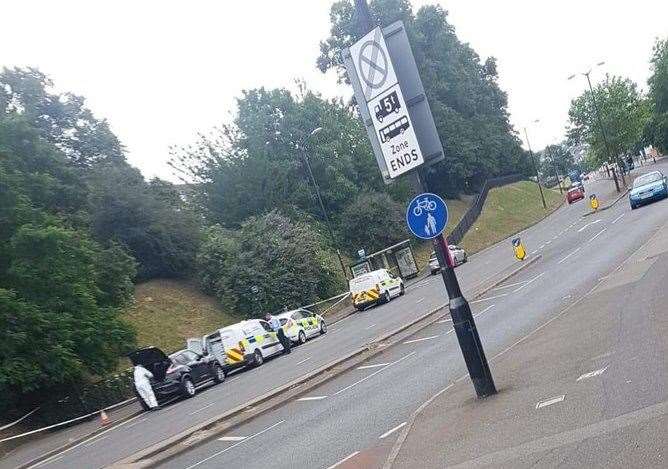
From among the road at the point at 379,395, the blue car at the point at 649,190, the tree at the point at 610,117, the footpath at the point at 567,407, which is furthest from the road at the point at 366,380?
the tree at the point at 610,117

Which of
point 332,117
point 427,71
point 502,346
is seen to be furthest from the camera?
point 427,71

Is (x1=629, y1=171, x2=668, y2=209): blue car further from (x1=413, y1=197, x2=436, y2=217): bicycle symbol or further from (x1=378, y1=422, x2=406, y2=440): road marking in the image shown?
(x1=378, y1=422, x2=406, y2=440): road marking

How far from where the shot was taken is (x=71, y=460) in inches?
Result: 562

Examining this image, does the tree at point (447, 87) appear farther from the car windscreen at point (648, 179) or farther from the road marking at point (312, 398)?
the road marking at point (312, 398)

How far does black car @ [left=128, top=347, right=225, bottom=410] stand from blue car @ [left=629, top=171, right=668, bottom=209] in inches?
961

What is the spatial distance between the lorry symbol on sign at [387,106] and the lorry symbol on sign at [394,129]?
5.2 inches

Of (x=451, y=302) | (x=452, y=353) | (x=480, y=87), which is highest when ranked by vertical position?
(x=480, y=87)

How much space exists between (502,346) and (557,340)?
1664mm

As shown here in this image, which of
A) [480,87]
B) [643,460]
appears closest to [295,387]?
[643,460]

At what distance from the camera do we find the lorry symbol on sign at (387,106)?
855cm

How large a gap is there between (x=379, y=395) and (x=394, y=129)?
15.7ft

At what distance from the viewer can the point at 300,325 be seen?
27438 mm

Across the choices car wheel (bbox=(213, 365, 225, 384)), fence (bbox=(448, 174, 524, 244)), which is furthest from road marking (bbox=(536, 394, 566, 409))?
fence (bbox=(448, 174, 524, 244))

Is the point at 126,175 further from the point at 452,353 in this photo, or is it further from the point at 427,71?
the point at 427,71
